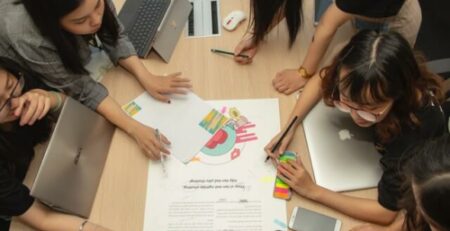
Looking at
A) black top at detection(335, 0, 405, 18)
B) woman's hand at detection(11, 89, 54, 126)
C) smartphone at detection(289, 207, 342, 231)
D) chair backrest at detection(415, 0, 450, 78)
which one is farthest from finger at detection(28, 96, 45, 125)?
chair backrest at detection(415, 0, 450, 78)

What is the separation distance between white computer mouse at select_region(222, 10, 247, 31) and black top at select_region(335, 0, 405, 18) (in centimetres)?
39

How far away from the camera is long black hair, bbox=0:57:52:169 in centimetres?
111

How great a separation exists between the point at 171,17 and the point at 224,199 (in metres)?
0.64

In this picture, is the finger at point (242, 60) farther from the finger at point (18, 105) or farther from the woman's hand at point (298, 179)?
the finger at point (18, 105)

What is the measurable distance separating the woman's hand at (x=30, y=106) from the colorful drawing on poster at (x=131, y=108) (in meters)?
0.22

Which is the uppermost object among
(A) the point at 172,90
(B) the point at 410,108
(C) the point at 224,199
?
(B) the point at 410,108

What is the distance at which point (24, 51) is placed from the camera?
113 centimetres

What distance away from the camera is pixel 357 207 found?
1.06 m

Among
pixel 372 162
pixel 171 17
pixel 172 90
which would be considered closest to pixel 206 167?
pixel 172 90

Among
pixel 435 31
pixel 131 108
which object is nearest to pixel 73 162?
pixel 131 108

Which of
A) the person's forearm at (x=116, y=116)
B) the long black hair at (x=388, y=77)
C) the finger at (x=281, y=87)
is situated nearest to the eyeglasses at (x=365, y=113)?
the long black hair at (x=388, y=77)

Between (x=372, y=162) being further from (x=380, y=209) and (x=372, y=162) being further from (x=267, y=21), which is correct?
(x=267, y=21)

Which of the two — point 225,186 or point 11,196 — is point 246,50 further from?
point 11,196

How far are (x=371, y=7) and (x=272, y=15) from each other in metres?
0.31
